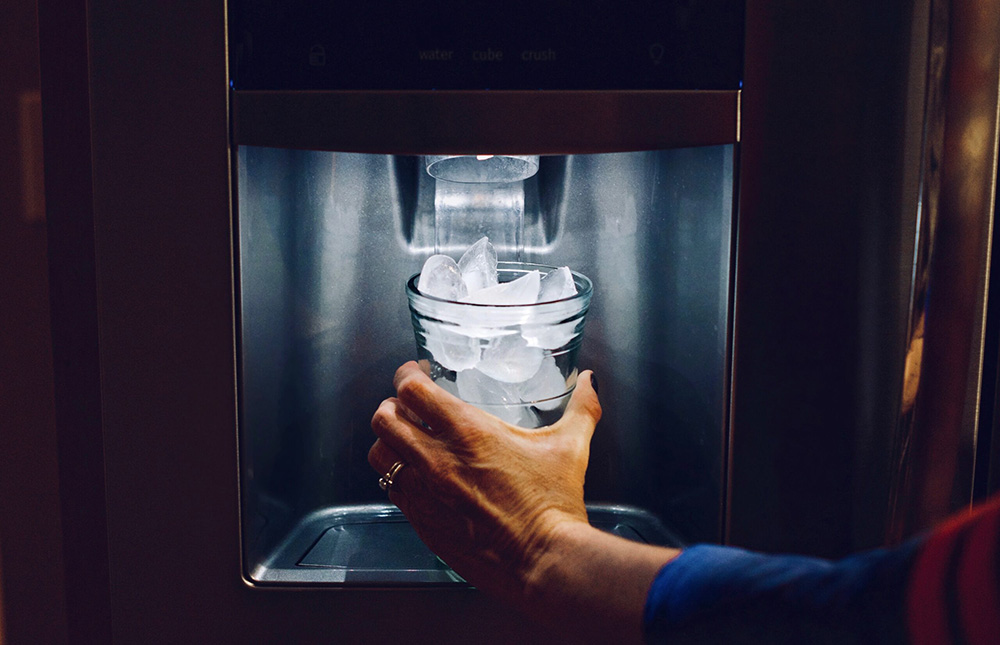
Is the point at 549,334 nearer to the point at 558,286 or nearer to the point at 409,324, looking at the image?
the point at 558,286

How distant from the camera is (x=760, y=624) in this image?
0.37m

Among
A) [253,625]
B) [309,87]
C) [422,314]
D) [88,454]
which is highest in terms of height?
[309,87]

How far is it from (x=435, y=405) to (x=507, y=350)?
0.21ft

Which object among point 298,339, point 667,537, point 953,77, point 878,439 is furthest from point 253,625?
point 953,77

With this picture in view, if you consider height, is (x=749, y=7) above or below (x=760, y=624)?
above

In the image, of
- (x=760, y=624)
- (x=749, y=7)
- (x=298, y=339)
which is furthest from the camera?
(x=298, y=339)

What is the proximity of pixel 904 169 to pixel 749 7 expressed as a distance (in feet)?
0.48

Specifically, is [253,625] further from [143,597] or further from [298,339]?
[298,339]

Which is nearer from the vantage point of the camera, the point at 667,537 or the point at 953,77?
the point at 953,77

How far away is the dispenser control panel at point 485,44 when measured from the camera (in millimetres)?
472

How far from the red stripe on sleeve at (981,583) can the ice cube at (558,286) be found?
0.31 meters

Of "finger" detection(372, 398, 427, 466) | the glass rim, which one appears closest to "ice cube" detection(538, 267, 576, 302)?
the glass rim

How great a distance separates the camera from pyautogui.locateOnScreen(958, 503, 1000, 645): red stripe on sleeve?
0.28 m

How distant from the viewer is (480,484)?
0.51m
